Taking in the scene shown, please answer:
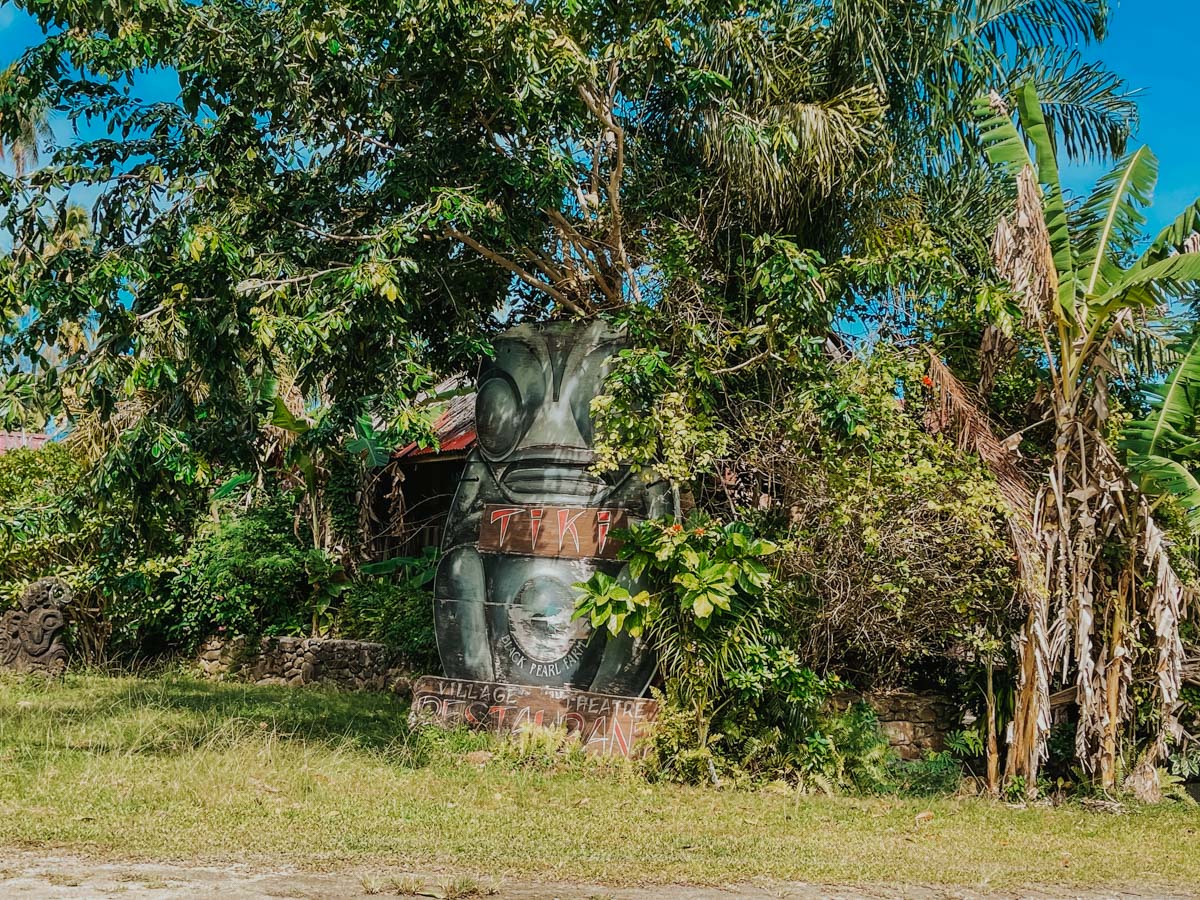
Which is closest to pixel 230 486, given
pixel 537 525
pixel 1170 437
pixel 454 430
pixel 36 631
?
pixel 36 631

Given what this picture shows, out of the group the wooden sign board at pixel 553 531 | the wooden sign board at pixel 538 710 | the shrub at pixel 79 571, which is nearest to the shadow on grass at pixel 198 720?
the wooden sign board at pixel 538 710

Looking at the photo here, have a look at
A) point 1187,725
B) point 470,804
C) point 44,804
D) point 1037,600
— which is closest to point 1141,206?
point 1037,600

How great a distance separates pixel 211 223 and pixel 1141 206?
8.51 meters

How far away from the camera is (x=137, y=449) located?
388 inches

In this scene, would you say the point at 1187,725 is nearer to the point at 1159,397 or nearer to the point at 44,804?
the point at 1159,397

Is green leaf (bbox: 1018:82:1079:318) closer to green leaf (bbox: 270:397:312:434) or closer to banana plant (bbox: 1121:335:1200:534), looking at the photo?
banana plant (bbox: 1121:335:1200:534)

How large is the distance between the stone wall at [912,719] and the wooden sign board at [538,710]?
2.21m

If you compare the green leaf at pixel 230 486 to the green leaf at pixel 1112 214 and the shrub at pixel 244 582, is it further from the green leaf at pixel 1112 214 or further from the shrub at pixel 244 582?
the green leaf at pixel 1112 214

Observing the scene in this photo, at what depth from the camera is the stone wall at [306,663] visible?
50.2ft

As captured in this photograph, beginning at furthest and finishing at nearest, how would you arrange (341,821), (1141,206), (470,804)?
1. (1141,206)
2. (470,804)
3. (341,821)

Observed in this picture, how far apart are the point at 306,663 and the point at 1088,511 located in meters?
10.0

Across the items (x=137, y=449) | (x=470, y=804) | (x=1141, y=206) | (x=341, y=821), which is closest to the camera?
(x=341, y=821)

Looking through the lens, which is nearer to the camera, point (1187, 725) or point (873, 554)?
point (873, 554)

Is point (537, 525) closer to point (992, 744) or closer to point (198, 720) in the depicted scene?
point (198, 720)
